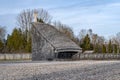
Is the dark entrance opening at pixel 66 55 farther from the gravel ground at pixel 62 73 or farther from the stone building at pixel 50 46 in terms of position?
the gravel ground at pixel 62 73

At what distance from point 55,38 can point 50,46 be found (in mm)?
2996

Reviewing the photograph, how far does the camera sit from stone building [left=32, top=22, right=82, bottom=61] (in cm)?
5394

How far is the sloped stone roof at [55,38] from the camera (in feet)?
180

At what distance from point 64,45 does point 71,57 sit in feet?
8.79

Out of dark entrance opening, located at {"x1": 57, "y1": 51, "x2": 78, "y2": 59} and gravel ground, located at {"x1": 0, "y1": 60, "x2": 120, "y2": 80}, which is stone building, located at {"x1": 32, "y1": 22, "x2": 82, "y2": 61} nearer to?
dark entrance opening, located at {"x1": 57, "y1": 51, "x2": 78, "y2": 59}

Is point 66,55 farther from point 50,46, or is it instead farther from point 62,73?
point 62,73

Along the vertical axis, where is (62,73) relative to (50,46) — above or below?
below

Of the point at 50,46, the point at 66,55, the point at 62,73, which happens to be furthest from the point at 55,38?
the point at 62,73

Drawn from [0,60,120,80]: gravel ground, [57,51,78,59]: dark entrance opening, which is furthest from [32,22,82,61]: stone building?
[0,60,120,80]: gravel ground

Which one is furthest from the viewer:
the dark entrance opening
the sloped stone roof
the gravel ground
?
the sloped stone roof

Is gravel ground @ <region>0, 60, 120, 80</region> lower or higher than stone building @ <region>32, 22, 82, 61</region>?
lower

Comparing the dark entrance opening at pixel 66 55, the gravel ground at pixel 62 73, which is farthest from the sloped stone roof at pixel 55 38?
the gravel ground at pixel 62 73

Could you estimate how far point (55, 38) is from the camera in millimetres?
57094

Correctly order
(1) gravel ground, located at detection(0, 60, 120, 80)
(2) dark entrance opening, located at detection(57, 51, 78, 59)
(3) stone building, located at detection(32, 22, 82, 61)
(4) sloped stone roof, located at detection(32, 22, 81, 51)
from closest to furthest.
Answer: (1) gravel ground, located at detection(0, 60, 120, 80)
(3) stone building, located at detection(32, 22, 82, 61)
(2) dark entrance opening, located at detection(57, 51, 78, 59)
(4) sloped stone roof, located at detection(32, 22, 81, 51)
